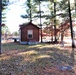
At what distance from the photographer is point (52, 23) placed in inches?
1007

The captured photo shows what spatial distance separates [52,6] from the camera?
2573 cm

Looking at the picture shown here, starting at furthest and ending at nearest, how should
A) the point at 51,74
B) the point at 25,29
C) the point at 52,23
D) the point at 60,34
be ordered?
the point at 60,34 < the point at 52,23 < the point at 25,29 < the point at 51,74

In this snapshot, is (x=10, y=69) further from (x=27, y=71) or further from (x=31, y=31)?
(x=31, y=31)

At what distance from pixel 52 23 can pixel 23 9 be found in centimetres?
636

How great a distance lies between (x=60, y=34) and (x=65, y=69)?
20894mm

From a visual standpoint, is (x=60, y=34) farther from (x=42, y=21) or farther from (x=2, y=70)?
(x=2, y=70)

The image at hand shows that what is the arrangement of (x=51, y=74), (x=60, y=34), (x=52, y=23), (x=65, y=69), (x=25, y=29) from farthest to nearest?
(x=60, y=34), (x=52, y=23), (x=25, y=29), (x=65, y=69), (x=51, y=74)

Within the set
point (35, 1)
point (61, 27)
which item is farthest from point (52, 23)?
point (35, 1)

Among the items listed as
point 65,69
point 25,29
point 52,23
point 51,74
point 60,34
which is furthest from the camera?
point 60,34

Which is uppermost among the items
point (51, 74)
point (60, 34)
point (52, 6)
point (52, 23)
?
point (52, 6)

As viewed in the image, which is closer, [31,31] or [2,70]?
[2,70]

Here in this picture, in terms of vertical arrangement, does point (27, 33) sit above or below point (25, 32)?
below

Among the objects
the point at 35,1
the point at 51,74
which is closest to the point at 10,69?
the point at 51,74

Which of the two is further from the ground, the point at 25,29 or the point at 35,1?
the point at 35,1
